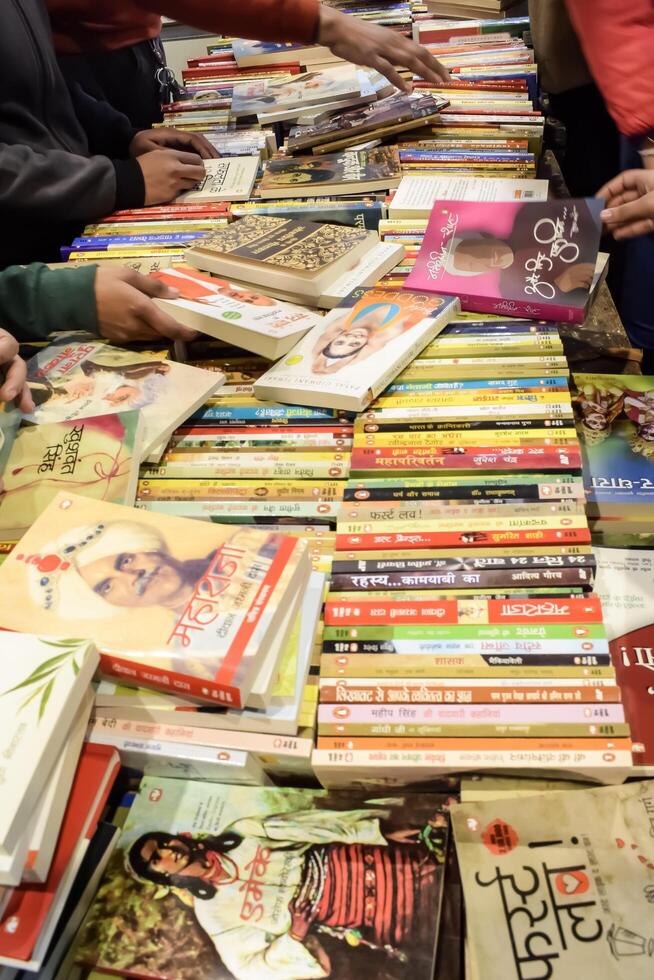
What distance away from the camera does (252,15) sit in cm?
204

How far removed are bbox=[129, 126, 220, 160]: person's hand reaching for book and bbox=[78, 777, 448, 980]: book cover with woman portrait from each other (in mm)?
1698

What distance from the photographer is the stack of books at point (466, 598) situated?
0.76 metres

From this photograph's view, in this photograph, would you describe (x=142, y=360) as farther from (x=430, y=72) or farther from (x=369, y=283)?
(x=430, y=72)

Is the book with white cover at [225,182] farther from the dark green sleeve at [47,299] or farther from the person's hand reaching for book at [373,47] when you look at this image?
the dark green sleeve at [47,299]

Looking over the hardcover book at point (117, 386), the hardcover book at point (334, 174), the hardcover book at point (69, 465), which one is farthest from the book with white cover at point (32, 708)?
the hardcover book at point (334, 174)

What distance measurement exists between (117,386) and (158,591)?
19.9 inches

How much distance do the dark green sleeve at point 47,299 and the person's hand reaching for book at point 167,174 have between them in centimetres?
53

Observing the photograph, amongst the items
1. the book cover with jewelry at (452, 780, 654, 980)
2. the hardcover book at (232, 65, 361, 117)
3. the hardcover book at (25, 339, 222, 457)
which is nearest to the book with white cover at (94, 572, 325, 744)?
the book cover with jewelry at (452, 780, 654, 980)

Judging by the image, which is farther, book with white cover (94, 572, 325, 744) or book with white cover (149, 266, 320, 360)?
book with white cover (149, 266, 320, 360)

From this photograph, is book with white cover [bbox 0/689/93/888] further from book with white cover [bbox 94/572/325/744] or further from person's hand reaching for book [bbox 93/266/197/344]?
person's hand reaching for book [bbox 93/266/197/344]

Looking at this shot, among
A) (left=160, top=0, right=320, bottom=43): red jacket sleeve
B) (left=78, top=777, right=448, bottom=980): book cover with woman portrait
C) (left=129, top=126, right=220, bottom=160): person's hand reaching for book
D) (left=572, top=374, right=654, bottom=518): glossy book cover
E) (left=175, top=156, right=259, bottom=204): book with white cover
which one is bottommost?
(left=78, top=777, right=448, bottom=980): book cover with woman portrait

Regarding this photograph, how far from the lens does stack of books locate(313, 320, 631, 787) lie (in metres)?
0.76

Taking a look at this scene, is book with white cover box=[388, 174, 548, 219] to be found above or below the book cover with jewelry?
above

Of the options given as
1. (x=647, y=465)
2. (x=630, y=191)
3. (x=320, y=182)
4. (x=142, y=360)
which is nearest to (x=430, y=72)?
(x=320, y=182)
